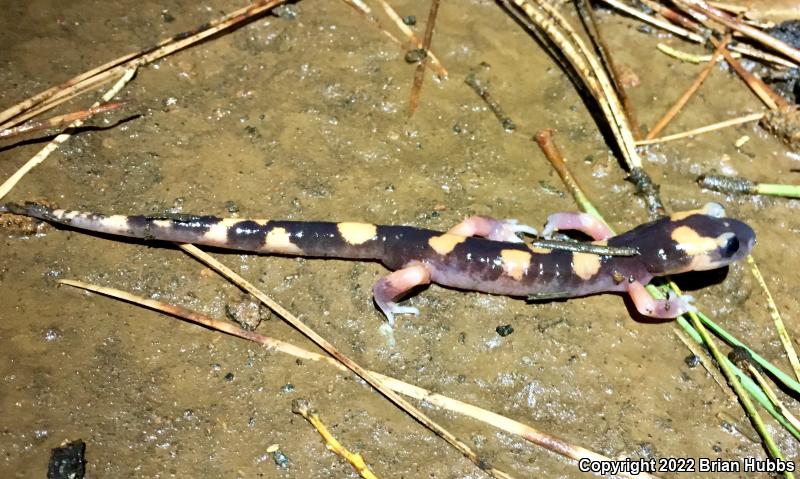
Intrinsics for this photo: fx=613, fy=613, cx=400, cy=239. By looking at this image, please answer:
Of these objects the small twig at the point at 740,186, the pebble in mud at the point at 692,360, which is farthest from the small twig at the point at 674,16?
the pebble in mud at the point at 692,360

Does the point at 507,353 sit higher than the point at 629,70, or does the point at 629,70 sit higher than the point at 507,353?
the point at 629,70

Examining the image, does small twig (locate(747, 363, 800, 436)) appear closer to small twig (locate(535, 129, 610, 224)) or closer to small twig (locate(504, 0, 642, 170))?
small twig (locate(535, 129, 610, 224))

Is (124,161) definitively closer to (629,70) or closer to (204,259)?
(204,259)

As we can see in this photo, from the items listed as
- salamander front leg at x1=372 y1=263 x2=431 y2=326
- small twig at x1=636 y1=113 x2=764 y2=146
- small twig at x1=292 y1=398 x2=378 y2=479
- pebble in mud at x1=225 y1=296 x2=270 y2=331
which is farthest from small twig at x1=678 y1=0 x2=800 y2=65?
small twig at x1=292 y1=398 x2=378 y2=479

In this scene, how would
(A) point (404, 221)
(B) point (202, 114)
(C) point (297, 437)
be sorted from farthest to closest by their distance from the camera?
(B) point (202, 114) < (A) point (404, 221) < (C) point (297, 437)

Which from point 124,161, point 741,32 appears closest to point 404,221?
point 124,161

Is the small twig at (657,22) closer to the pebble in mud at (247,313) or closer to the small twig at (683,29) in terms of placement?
the small twig at (683,29)
